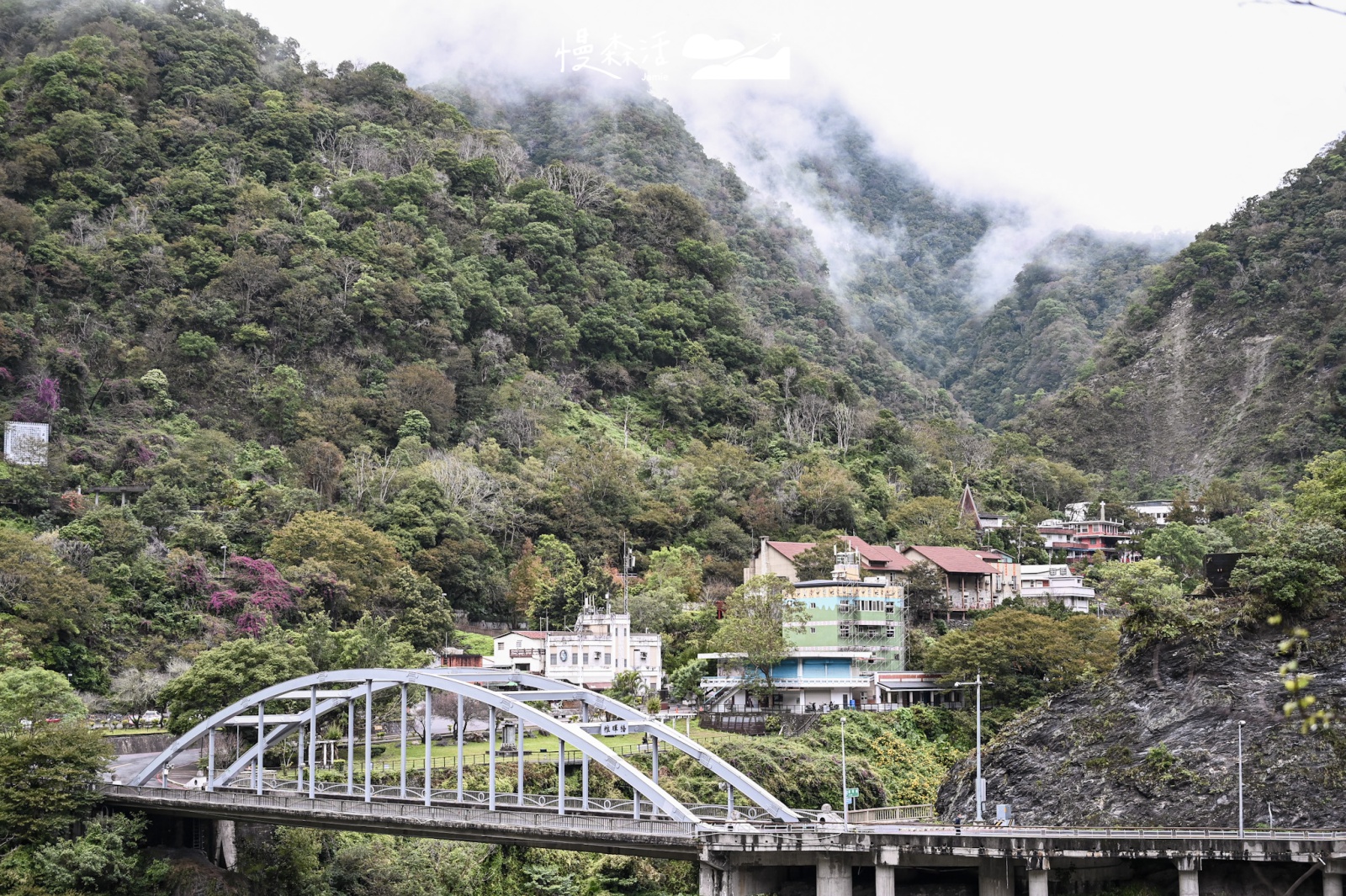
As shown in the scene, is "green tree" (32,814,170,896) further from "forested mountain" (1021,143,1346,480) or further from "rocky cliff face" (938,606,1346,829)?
"forested mountain" (1021,143,1346,480)

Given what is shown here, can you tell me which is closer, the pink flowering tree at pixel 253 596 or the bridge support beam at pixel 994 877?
the bridge support beam at pixel 994 877

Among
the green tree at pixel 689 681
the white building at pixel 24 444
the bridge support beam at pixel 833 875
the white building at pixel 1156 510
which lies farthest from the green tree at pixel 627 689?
the white building at pixel 1156 510

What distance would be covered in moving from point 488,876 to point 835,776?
13.8 m

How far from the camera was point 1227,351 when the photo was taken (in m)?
93.9

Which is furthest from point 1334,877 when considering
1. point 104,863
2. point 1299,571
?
point 104,863

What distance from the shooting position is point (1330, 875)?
28.1 m

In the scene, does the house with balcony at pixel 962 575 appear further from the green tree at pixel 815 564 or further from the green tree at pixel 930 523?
the green tree at pixel 930 523

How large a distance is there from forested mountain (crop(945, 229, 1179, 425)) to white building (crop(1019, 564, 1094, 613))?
5863 cm

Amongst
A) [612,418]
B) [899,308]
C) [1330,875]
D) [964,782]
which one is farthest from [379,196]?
[899,308]

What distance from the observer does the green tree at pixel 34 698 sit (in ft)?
128

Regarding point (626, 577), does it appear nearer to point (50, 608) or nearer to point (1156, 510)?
point (50, 608)

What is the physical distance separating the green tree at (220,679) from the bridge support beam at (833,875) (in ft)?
70.9

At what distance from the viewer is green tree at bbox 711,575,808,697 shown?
183 feet

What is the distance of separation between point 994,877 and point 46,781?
24.0 meters
